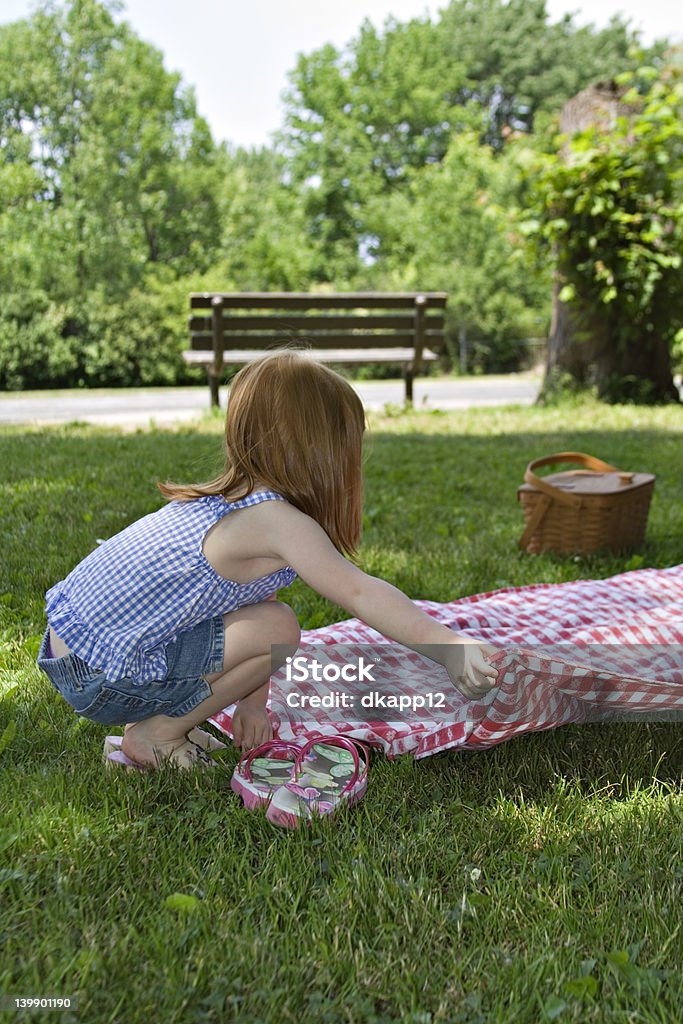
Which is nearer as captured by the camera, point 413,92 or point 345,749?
point 345,749

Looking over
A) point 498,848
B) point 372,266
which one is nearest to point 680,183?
point 498,848

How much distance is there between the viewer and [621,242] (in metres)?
8.82

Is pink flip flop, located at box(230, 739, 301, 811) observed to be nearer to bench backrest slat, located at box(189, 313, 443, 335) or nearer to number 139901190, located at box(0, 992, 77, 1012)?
number 139901190, located at box(0, 992, 77, 1012)

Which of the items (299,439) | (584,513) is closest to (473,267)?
(584,513)

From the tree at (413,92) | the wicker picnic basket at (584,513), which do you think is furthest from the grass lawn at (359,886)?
the tree at (413,92)

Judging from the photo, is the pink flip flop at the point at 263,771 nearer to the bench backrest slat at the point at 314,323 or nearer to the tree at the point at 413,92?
the bench backrest slat at the point at 314,323

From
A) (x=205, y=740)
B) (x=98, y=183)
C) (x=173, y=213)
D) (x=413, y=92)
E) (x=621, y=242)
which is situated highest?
(x=413, y=92)

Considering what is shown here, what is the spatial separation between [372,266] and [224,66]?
304 inches

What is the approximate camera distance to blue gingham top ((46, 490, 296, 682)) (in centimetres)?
200

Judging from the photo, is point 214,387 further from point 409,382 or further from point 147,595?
point 147,595

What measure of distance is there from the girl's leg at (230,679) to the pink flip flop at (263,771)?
13cm

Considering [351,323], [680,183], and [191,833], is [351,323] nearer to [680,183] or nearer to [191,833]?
[680,183]

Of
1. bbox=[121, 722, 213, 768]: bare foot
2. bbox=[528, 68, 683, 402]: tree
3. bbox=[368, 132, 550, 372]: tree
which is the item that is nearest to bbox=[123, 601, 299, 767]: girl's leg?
bbox=[121, 722, 213, 768]: bare foot

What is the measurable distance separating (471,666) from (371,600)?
24 centimetres
